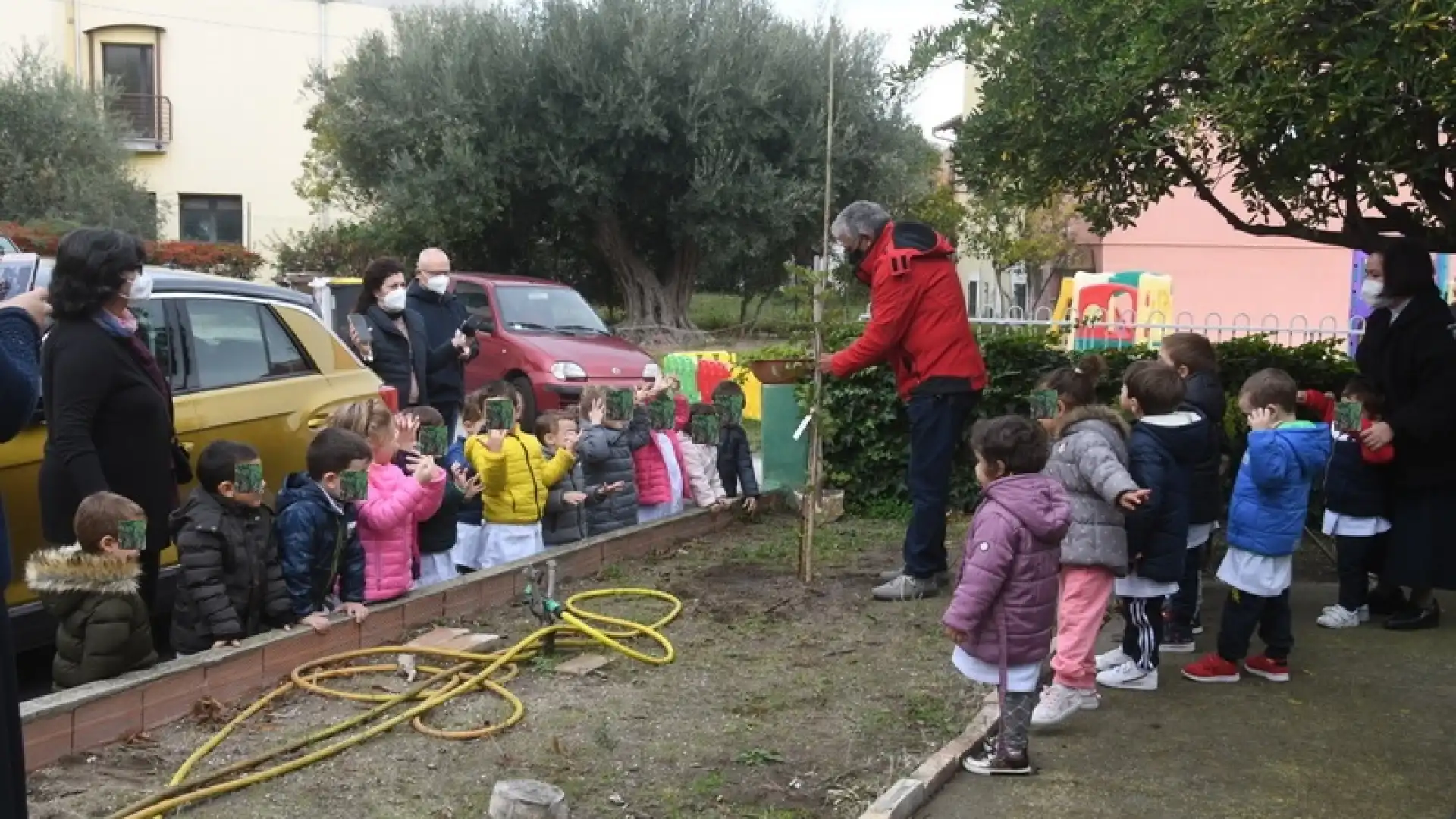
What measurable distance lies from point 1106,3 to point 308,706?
4584 mm

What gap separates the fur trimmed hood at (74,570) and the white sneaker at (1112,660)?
12.9 ft

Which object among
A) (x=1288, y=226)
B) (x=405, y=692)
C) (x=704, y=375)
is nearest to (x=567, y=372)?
(x=704, y=375)

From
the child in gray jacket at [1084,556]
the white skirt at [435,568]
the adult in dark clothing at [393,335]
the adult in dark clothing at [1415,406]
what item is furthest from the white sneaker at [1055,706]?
the adult in dark clothing at [393,335]

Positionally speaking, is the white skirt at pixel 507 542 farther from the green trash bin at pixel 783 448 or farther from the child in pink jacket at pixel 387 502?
the green trash bin at pixel 783 448

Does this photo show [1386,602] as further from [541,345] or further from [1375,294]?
[541,345]

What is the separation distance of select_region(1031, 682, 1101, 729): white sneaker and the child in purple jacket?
453mm

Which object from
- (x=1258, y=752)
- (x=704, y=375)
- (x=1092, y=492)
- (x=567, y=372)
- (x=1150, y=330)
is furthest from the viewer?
(x=704, y=375)

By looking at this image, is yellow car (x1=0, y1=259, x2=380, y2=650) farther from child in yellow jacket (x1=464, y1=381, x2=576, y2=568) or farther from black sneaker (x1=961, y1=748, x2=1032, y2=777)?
black sneaker (x1=961, y1=748, x2=1032, y2=777)

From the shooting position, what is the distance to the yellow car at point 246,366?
Result: 6.29m

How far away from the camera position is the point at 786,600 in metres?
7.18

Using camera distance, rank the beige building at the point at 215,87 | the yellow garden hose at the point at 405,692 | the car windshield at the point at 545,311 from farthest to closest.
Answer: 1. the beige building at the point at 215,87
2. the car windshield at the point at 545,311
3. the yellow garden hose at the point at 405,692

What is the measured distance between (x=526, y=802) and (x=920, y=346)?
3974mm

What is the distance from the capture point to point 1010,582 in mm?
4691

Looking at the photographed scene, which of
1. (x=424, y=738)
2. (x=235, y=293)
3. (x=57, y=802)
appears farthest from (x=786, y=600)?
(x=57, y=802)
